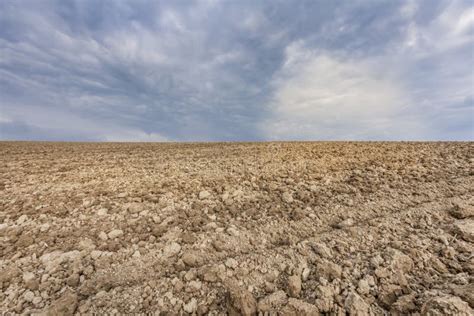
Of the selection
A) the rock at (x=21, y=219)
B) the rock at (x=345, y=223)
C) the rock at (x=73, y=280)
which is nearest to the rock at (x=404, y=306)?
the rock at (x=345, y=223)

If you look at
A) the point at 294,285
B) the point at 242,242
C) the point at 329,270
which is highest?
the point at 242,242

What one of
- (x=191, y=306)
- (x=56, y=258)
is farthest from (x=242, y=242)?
(x=56, y=258)

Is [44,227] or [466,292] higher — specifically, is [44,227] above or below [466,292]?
above

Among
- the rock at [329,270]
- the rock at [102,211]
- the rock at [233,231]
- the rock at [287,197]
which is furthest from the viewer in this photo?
the rock at [287,197]

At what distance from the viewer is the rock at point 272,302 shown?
3.59 m

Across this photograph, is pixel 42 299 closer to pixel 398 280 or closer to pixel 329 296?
pixel 329 296

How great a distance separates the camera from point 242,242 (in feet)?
16.6

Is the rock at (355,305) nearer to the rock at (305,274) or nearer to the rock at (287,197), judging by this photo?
the rock at (305,274)

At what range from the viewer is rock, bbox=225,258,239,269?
436cm

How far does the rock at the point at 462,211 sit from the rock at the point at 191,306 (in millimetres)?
5766

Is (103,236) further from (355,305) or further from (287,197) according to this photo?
(355,305)

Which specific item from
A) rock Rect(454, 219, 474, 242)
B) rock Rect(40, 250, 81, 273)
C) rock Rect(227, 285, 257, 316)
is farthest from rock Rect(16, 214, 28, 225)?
rock Rect(454, 219, 474, 242)

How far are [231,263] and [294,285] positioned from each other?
108 centimetres

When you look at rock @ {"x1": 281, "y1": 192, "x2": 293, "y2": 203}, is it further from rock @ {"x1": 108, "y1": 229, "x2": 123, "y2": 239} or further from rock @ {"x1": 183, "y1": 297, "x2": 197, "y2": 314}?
rock @ {"x1": 108, "y1": 229, "x2": 123, "y2": 239}
